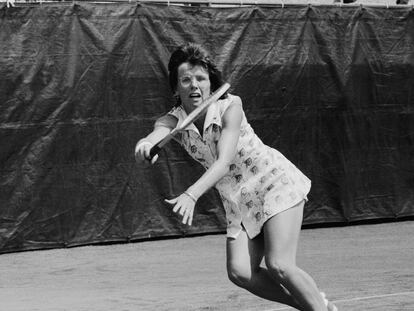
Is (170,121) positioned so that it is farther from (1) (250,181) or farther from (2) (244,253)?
(2) (244,253)

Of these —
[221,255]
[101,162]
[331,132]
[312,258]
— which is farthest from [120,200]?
[331,132]

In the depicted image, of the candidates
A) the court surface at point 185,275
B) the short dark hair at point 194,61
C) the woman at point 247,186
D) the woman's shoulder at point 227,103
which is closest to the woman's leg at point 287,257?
the woman at point 247,186

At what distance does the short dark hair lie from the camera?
5.45m

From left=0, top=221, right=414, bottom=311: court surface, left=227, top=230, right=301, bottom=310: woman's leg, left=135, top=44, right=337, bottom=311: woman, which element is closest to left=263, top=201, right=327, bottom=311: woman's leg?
left=135, top=44, right=337, bottom=311: woman

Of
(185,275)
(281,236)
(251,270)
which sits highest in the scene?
(281,236)

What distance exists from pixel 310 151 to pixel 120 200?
2.45 m

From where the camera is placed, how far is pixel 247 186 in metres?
5.50

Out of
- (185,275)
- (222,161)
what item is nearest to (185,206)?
(222,161)

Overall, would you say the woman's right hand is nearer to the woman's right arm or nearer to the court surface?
the woman's right arm

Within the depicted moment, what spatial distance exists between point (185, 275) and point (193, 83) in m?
3.97

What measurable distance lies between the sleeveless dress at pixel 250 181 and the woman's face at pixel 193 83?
0.11 metres

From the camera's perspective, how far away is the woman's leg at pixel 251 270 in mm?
5520

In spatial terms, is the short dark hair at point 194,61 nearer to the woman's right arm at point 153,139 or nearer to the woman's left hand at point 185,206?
the woman's right arm at point 153,139

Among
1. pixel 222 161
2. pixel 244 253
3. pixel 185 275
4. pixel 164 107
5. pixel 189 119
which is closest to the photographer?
pixel 222 161
